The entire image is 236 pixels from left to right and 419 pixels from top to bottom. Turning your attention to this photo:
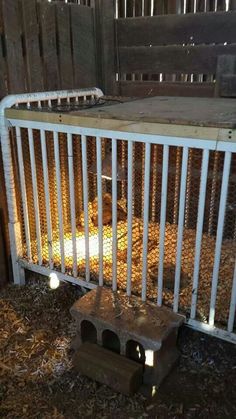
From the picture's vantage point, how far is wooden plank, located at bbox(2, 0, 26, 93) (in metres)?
2.33

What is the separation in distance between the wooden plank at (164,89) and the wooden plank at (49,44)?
1.89 ft

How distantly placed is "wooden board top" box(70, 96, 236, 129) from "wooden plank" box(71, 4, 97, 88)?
0.88 meters

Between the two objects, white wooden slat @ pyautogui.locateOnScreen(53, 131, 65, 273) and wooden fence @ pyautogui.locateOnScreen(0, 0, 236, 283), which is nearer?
white wooden slat @ pyautogui.locateOnScreen(53, 131, 65, 273)

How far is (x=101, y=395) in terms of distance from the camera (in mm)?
1872

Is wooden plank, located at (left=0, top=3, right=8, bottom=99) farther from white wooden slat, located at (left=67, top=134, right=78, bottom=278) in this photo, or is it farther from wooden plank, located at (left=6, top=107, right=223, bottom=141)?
white wooden slat, located at (left=67, top=134, right=78, bottom=278)

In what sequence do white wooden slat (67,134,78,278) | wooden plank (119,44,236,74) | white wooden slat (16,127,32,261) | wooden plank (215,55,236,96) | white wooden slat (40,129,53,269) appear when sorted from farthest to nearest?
wooden plank (119,44,236,74)
wooden plank (215,55,236,96)
white wooden slat (16,127,32,261)
white wooden slat (40,129,53,269)
white wooden slat (67,134,78,278)

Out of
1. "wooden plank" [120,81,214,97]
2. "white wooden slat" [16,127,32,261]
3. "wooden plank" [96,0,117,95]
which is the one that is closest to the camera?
"white wooden slat" [16,127,32,261]

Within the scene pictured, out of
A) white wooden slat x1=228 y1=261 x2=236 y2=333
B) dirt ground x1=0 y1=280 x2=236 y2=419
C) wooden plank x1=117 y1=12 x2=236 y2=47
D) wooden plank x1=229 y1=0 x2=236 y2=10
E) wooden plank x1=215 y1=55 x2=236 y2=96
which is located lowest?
dirt ground x1=0 y1=280 x2=236 y2=419

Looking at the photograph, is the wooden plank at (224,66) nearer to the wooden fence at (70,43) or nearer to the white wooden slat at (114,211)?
the wooden fence at (70,43)

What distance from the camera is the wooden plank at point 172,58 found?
263 centimetres

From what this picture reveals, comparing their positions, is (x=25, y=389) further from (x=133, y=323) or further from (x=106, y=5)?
(x=106, y=5)

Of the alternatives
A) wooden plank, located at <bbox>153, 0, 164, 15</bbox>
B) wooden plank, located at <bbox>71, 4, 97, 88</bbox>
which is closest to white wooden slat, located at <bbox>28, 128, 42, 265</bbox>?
wooden plank, located at <bbox>71, 4, 97, 88</bbox>

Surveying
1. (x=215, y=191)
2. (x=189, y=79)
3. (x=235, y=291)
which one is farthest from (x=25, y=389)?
(x=189, y=79)

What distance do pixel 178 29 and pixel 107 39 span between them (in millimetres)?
586
